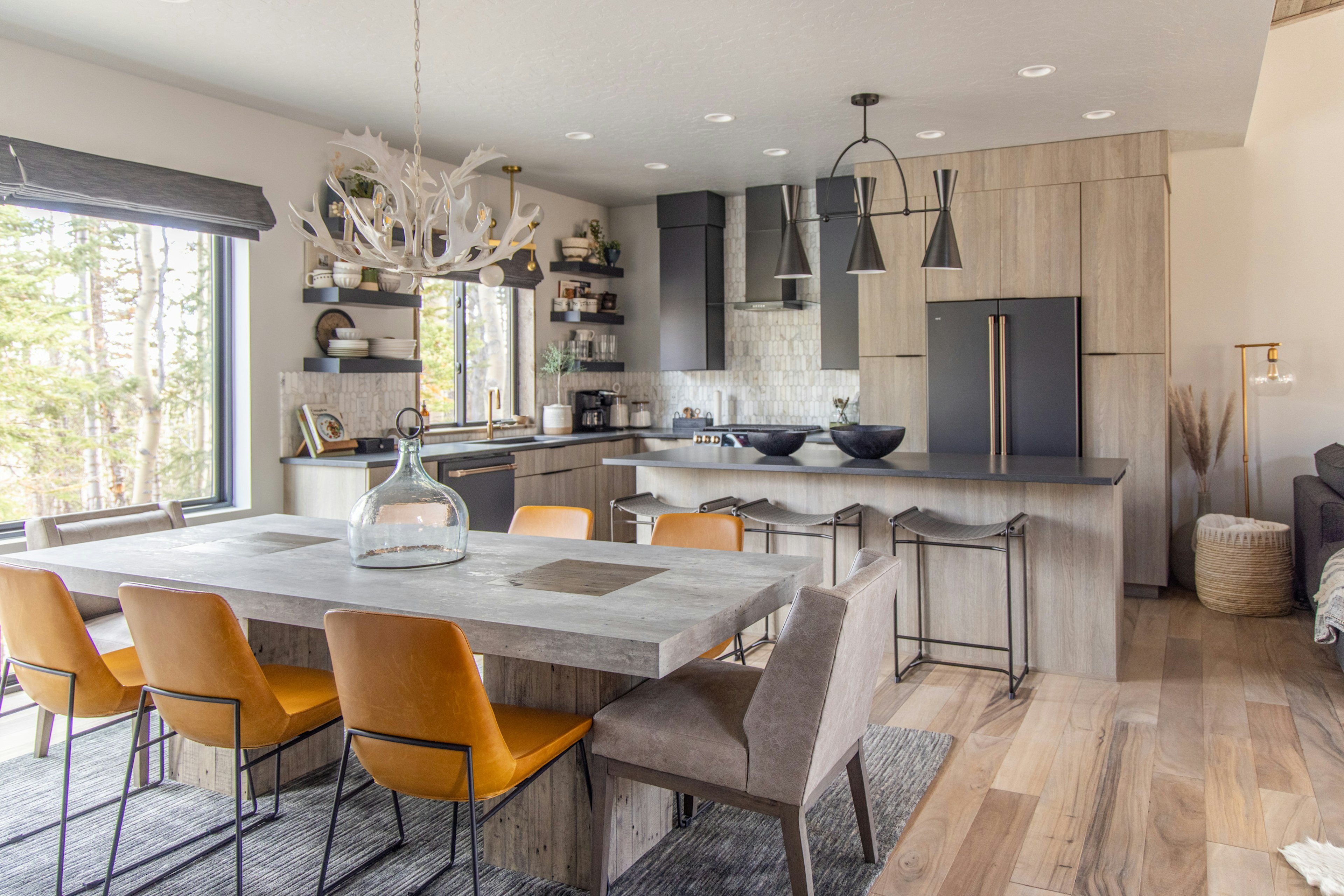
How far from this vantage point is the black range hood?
21.8 feet

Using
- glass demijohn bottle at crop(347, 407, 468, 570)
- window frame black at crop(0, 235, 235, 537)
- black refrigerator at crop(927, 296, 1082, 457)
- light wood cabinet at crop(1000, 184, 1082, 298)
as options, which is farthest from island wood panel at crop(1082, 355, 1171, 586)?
window frame black at crop(0, 235, 235, 537)

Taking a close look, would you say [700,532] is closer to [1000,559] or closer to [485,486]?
[1000,559]

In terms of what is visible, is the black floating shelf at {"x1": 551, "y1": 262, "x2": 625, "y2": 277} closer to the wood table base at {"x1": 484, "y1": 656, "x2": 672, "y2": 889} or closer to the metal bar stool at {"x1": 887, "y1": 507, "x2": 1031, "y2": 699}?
the metal bar stool at {"x1": 887, "y1": 507, "x2": 1031, "y2": 699}

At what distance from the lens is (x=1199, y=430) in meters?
5.57

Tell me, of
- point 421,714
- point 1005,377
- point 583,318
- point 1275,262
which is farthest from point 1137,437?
point 421,714

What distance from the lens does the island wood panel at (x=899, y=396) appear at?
5.82m

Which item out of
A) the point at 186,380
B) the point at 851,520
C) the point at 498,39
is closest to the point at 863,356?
the point at 851,520

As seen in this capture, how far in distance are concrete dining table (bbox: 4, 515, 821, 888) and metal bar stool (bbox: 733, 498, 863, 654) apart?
1.24m

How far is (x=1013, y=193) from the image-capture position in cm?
551

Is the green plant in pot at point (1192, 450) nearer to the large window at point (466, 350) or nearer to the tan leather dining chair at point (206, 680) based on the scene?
the large window at point (466, 350)

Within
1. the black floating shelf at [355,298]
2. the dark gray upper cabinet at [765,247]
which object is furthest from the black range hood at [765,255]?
the black floating shelf at [355,298]

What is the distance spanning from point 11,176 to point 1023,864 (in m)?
4.24

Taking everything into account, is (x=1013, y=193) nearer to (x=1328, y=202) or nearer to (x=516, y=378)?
(x=1328, y=202)

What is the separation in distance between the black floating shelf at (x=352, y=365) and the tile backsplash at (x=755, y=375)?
118cm
